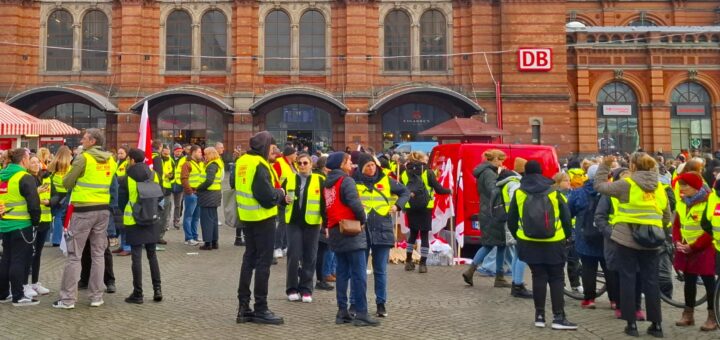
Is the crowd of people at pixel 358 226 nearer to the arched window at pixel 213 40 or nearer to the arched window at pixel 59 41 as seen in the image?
the arched window at pixel 213 40

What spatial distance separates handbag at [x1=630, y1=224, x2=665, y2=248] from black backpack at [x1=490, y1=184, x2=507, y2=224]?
2.39 m

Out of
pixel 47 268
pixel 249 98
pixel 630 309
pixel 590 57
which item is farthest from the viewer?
pixel 590 57

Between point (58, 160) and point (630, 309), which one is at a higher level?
point (58, 160)

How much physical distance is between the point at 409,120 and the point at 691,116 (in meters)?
18.4

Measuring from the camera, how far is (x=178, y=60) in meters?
30.9

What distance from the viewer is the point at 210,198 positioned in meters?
12.6

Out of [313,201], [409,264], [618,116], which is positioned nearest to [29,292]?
[313,201]

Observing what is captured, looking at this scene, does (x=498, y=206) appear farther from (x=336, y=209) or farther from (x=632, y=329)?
(x=336, y=209)

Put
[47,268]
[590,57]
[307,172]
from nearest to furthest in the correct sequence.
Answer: [307,172] < [47,268] < [590,57]

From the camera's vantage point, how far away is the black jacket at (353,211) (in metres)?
6.96

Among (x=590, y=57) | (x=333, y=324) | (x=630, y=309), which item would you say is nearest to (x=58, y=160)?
(x=333, y=324)

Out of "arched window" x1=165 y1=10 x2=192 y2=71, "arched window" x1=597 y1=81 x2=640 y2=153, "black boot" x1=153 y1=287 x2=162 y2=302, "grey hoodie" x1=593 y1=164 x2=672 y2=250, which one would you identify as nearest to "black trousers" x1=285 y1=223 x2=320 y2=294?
"black boot" x1=153 y1=287 x2=162 y2=302

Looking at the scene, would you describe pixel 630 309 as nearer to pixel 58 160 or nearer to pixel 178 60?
pixel 58 160

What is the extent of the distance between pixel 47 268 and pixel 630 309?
9.38 m
